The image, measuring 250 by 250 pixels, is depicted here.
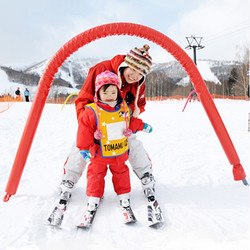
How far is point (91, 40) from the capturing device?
2.87 meters

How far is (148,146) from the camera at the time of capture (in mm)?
5207

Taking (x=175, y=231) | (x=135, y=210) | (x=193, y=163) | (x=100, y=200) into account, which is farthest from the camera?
(x=193, y=163)

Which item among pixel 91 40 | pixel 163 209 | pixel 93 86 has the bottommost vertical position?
pixel 163 209

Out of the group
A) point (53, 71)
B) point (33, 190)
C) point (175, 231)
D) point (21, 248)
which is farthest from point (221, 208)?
point (53, 71)

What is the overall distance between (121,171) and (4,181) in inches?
67.8

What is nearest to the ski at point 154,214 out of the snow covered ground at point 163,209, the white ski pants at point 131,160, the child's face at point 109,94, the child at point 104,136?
the snow covered ground at point 163,209

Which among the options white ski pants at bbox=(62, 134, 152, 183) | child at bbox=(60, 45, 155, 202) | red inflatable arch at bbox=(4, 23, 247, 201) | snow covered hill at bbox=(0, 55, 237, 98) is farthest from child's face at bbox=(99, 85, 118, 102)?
snow covered hill at bbox=(0, 55, 237, 98)

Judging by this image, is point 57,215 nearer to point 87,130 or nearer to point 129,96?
point 87,130

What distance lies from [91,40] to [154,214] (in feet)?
6.70

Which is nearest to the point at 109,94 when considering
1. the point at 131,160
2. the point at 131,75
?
the point at 131,75

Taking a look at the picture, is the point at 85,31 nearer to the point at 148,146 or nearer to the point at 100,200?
the point at 100,200

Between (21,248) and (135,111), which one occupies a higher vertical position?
(135,111)

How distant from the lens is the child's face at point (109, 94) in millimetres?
2320

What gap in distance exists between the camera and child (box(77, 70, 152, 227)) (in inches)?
91.4
